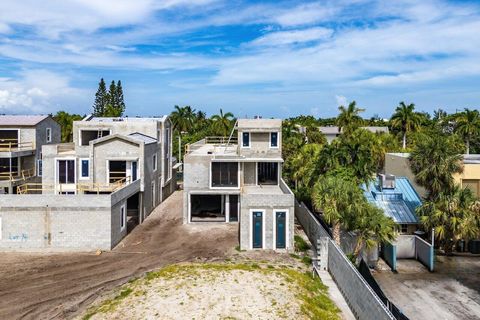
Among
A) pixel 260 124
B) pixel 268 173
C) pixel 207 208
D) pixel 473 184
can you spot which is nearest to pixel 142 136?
pixel 207 208

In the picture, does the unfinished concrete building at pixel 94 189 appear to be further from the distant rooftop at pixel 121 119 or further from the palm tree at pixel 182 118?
the palm tree at pixel 182 118

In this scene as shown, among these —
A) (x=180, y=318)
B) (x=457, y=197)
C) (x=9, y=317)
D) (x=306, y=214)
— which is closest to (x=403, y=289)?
(x=457, y=197)

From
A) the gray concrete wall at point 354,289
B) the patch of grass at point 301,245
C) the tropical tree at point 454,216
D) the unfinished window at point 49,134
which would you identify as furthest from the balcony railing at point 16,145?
the tropical tree at point 454,216

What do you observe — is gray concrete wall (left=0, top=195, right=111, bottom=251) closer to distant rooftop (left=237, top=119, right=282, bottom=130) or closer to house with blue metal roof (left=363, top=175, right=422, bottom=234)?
distant rooftop (left=237, top=119, right=282, bottom=130)

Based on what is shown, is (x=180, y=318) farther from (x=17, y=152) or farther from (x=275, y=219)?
(x=17, y=152)

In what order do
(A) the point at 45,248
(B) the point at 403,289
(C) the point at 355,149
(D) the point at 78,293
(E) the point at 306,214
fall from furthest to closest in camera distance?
(E) the point at 306,214, (C) the point at 355,149, (A) the point at 45,248, (B) the point at 403,289, (D) the point at 78,293

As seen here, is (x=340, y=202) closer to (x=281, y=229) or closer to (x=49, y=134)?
(x=281, y=229)
